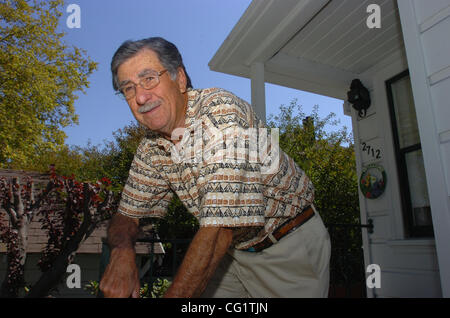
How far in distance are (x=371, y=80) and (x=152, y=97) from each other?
339 centimetres

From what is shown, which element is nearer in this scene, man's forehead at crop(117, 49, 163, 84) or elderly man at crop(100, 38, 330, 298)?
elderly man at crop(100, 38, 330, 298)

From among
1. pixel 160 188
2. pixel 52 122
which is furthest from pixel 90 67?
pixel 160 188

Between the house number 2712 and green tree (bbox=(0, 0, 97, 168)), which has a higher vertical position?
green tree (bbox=(0, 0, 97, 168))

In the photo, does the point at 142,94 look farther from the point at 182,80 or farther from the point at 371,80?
the point at 371,80

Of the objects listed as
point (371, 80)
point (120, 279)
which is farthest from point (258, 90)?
point (120, 279)

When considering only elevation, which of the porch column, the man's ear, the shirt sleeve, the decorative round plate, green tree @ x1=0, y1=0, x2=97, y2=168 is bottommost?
the shirt sleeve

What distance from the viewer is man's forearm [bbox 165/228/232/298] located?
0.96m

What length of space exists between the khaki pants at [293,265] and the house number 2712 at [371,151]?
263cm

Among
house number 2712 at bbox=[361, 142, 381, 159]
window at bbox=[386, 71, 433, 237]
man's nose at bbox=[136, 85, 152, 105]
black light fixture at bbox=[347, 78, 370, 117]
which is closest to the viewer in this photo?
man's nose at bbox=[136, 85, 152, 105]

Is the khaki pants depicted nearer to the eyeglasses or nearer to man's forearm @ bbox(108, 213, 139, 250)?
man's forearm @ bbox(108, 213, 139, 250)

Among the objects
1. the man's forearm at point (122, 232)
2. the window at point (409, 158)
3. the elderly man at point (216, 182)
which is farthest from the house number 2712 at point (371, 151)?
the man's forearm at point (122, 232)

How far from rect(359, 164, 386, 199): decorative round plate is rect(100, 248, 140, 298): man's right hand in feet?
10.5

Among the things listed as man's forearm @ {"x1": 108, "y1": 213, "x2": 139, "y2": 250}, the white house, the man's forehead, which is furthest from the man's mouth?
the white house

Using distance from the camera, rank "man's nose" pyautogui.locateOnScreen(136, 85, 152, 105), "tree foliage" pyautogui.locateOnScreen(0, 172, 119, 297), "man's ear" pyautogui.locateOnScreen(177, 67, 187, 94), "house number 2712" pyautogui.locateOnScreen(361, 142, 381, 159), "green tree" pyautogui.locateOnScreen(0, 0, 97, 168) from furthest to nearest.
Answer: "green tree" pyautogui.locateOnScreen(0, 0, 97, 168) → "tree foliage" pyautogui.locateOnScreen(0, 172, 119, 297) → "house number 2712" pyautogui.locateOnScreen(361, 142, 381, 159) → "man's ear" pyautogui.locateOnScreen(177, 67, 187, 94) → "man's nose" pyautogui.locateOnScreen(136, 85, 152, 105)
